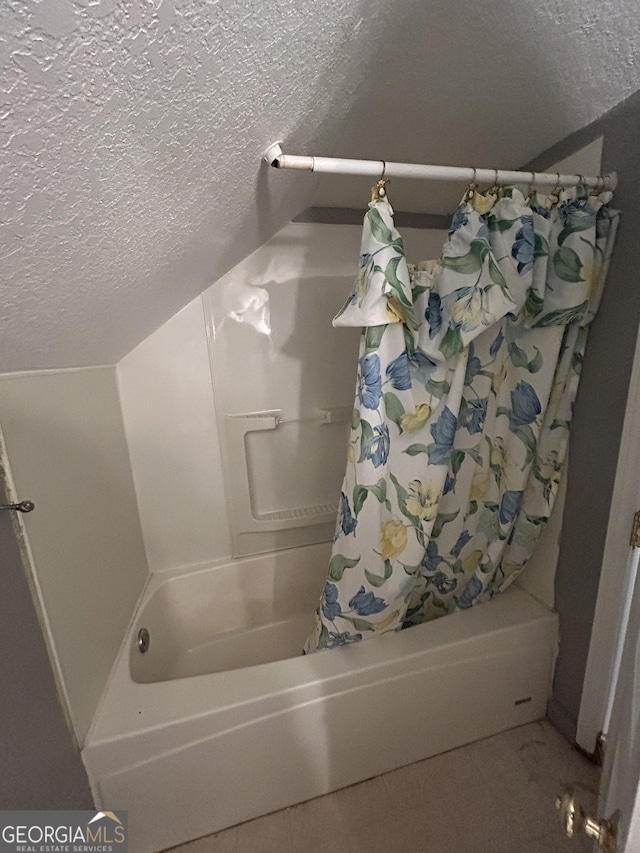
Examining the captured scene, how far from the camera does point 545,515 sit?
3.73 feet

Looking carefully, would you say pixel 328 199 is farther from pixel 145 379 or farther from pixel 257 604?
pixel 257 604

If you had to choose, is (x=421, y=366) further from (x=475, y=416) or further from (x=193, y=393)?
(x=193, y=393)

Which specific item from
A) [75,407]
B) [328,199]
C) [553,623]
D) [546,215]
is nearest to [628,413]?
[546,215]

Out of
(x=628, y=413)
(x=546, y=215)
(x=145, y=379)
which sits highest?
(x=546, y=215)

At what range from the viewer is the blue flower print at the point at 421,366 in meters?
0.93

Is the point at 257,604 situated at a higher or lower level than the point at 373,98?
lower

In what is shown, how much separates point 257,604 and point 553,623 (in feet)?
3.45

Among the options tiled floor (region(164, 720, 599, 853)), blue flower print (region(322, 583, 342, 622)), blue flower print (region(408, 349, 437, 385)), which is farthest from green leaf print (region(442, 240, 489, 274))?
tiled floor (region(164, 720, 599, 853))

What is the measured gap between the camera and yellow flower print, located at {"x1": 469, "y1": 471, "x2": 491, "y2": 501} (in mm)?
1139

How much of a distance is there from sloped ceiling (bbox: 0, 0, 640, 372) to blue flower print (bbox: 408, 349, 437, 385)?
511 mm

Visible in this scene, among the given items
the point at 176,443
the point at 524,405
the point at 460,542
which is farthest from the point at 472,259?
the point at 176,443

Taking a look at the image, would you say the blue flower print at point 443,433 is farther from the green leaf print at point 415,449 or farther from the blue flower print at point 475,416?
the blue flower print at point 475,416

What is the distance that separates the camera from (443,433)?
0.97 m

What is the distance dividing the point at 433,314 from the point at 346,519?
0.55m
